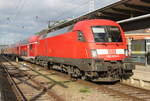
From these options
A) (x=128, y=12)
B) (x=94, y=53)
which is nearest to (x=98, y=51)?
(x=94, y=53)

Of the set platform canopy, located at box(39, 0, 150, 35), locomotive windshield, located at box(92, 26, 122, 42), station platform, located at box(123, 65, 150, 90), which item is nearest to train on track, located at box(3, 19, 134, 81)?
locomotive windshield, located at box(92, 26, 122, 42)

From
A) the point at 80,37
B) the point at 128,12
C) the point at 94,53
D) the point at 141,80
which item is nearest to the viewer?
the point at 94,53

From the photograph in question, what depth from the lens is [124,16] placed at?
18.2m

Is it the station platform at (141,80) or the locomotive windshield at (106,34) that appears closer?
the station platform at (141,80)

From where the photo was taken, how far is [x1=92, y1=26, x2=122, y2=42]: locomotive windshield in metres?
11.4

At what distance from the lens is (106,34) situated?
38.1 ft

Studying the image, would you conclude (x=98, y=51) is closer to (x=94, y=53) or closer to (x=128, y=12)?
(x=94, y=53)

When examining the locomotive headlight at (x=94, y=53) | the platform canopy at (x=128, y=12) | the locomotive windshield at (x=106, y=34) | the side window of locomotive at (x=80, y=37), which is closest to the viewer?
the locomotive headlight at (x=94, y=53)

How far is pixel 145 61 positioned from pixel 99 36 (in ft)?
33.3

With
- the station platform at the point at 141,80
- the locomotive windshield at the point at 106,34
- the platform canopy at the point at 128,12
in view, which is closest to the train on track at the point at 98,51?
the locomotive windshield at the point at 106,34

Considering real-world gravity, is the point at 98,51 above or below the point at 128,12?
below

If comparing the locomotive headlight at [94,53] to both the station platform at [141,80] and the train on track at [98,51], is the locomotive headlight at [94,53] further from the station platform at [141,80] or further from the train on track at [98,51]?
the station platform at [141,80]

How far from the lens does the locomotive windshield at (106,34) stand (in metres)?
11.4

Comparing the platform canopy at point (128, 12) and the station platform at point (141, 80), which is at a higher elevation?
the platform canopy at point (128, 12)
